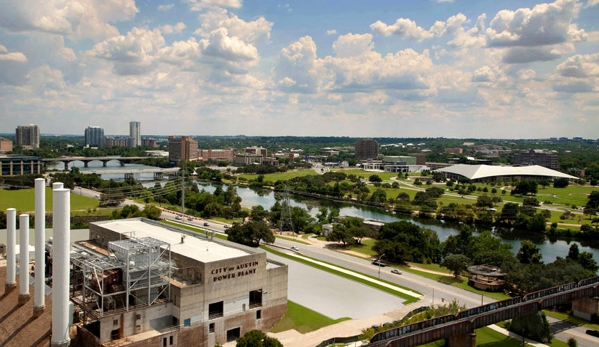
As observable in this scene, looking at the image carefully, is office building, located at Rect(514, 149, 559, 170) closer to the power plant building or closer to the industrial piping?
the power plant building

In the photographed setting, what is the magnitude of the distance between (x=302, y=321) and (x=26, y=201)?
2438 inches

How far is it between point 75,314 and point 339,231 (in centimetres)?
3289

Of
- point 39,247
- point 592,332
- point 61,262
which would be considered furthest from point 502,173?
point 61,262

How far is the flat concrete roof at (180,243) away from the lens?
31.3 m

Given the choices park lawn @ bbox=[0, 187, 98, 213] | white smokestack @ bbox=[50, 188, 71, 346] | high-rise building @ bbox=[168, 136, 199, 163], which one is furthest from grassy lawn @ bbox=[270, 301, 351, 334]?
high-rise building @ bbox=[168, 136, 199, 163]

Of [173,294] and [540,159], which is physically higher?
[540,159]

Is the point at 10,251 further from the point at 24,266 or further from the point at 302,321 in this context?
the point at 302,321

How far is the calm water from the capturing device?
62125 millimetres

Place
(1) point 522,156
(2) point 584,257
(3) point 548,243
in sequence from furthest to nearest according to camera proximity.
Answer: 1. (1) point 522,156
2. (3) point 548,243
3. (2) point 584,257

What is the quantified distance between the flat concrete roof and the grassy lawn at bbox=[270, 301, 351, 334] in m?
4.88

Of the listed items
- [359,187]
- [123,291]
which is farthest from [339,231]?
[359,187]

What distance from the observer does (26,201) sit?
77375 millimetres

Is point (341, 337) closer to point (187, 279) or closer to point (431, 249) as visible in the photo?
point (187, 279)

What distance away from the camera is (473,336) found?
92.4ft
